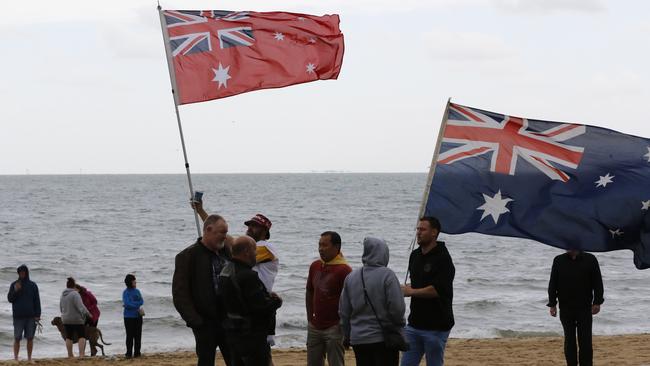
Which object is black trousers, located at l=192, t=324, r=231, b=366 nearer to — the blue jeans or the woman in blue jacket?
the blue jeans

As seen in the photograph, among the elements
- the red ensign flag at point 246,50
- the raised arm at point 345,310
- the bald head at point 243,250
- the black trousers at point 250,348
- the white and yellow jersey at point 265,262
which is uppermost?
the red ensign flag at point 246,50

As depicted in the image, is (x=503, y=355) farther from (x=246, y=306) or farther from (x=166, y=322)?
(x=166, y=322)

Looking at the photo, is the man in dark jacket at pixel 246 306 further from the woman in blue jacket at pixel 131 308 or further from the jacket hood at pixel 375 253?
the woman in blue jacket at pixel 131 308

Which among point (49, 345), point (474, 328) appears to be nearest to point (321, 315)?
point (49, 345)

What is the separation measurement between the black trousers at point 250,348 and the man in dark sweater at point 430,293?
122 centimetres

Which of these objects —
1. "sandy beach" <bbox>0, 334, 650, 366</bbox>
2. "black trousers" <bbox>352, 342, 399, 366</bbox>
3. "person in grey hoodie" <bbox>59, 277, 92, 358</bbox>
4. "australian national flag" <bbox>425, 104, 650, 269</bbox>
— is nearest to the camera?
"black trousers" <bbox>352, 342, 399, 366</bbox>

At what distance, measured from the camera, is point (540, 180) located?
9.70 meters

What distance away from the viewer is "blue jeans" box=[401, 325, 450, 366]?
859 centimetres

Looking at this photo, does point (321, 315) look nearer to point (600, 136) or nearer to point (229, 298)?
point (229, 298)

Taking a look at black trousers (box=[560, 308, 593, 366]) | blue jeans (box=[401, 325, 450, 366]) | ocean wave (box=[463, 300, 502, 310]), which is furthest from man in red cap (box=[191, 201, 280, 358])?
ocean wave (box=[463, 300, 502, 310])

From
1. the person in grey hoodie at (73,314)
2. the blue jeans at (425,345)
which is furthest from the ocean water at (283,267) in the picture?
the blue jeans at (425,345)

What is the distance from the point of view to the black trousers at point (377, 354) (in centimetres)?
821

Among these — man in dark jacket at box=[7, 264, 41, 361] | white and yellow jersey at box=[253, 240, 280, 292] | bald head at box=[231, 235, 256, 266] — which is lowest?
man in dark jacket at box=[7, 264, 41, 361]

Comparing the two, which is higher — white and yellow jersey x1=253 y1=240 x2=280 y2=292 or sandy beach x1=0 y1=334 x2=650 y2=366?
white and yellow jersey x1=253 y1=240 x2=280 y2=292
